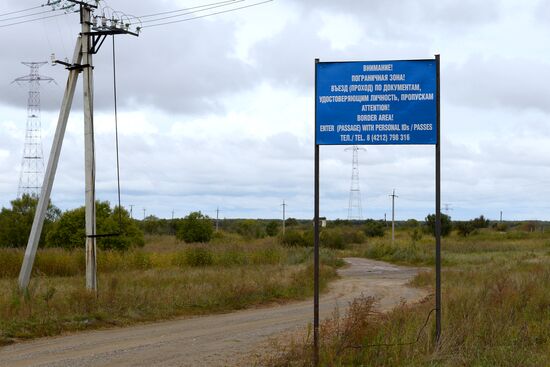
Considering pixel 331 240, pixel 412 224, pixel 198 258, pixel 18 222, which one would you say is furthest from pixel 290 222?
pixel 198 258

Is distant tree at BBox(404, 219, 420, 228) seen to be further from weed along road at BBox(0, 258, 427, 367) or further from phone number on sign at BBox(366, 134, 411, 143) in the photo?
phone number on sign at BBox(366, 134, 411, 143)

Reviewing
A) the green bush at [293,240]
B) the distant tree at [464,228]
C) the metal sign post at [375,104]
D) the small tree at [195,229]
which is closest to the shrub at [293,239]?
the green bush at [293,240]

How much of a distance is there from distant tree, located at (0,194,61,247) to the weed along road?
31.5m

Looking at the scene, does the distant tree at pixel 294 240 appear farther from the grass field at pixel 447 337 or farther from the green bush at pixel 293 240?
the grass field at pixel 447 337

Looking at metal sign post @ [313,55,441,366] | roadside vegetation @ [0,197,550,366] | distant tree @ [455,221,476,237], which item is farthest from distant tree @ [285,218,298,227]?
metal sign post @ [313,55,441,366]

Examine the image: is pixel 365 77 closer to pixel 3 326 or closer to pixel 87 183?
pixel 3 326

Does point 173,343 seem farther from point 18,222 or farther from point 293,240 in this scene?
point 293,240

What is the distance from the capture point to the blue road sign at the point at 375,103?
868cm

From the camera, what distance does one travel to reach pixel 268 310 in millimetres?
18406

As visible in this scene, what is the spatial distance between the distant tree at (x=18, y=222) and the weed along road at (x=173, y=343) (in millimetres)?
31486

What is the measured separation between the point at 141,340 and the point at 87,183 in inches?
256

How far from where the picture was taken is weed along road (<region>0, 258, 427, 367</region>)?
10547 millimetres

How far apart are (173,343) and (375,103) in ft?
20.2

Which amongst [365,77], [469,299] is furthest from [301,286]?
[365,77]
